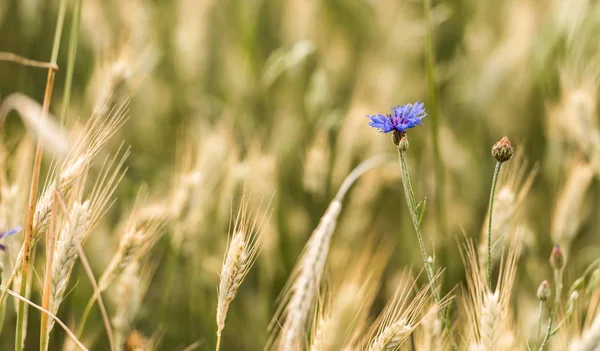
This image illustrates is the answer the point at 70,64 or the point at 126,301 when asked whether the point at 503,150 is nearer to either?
the point at 70,64

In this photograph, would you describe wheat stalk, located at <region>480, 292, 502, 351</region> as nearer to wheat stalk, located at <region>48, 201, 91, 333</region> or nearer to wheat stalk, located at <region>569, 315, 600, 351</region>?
wheat stalk, located at <region>569, 315, 600, 351</region>

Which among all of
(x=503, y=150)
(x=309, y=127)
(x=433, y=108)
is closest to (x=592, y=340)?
(x=503, y=150)

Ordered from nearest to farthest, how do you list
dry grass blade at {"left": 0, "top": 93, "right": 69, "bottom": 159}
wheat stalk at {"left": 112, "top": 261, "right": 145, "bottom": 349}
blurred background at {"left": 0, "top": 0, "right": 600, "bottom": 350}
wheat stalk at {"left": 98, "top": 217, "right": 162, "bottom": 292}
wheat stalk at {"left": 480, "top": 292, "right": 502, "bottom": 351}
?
dry grass blade at {"left": 0, "top": 93, "right": 69, "bottom": 159}, wheat stalk at {"left": 480, "top": 292, "right": 502, "bottom": 351}, wheat stalk at {"left": 98, "top": 217, "right": 162, "bottom": 292}, wheat stalk at {"left": 112, "top": 261, "right": 145, "bottom": 349}, blurred background at {"left": 0, "top": 0, "right": 600, "bottom": 350}

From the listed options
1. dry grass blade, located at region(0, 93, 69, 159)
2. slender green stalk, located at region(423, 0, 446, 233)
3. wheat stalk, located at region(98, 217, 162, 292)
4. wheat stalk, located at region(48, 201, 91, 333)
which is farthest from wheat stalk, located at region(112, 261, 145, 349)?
slender green stalk, located at region(423, 0, 446, 233)

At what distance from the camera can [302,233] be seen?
5.17 feet

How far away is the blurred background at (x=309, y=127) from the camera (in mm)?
1337

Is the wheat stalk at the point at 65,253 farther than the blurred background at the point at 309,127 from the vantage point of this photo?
No

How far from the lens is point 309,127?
1741 mm

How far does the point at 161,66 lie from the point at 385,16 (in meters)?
0.70

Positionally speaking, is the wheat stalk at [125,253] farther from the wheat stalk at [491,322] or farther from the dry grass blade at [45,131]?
the wheat stalk at [491,322]

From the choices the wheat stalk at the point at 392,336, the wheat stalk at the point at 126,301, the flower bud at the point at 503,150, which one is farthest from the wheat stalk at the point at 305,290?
the wheat stalk at the point at 126,301

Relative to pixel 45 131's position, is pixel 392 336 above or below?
Answer: below

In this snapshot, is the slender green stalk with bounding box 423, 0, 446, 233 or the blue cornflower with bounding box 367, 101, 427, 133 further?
the slender green stalk with bounding box 423, 0, 446, 233

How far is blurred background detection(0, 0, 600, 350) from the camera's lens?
4.39 feet
